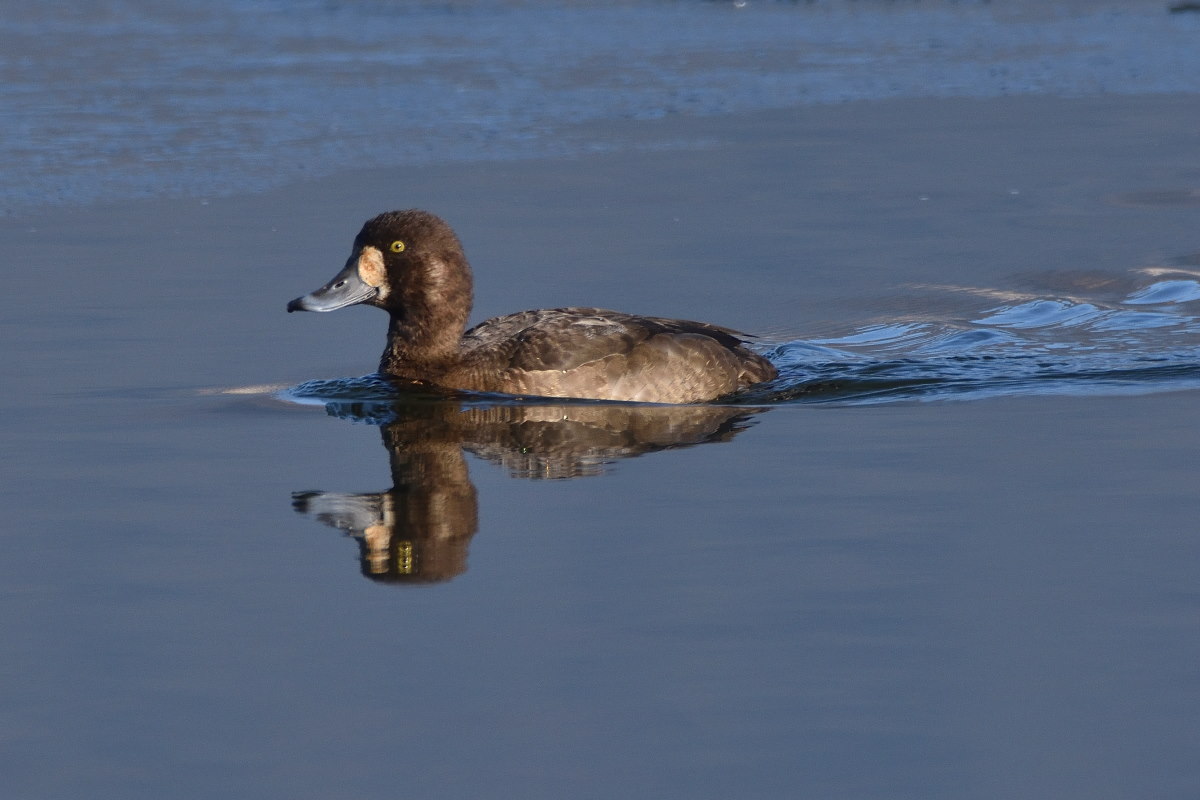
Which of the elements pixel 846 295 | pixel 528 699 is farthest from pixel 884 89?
pixel 528 699

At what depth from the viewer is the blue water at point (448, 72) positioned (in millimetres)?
14273

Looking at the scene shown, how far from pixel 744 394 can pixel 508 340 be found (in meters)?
1.25

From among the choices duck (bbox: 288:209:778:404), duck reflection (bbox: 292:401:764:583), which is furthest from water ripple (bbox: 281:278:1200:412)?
duck reflection (bbox: 292:401:764:583)

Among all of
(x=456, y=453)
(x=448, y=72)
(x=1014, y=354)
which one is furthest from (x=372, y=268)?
(x=448, y=72)

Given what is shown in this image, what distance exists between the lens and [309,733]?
4.50 meters

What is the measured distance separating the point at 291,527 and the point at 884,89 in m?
11.9

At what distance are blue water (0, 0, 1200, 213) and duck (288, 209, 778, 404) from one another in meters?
4.44

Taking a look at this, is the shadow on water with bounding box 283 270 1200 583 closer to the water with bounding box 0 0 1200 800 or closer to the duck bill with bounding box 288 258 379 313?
the water with bounding box 0 0 1200 800

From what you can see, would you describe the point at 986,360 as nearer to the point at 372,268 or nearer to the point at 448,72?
the point at 372,268

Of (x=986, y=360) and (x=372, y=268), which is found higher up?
(x=372, y=268)

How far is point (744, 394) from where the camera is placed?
8.95m

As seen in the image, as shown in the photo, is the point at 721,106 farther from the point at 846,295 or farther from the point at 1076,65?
the point at 846,295

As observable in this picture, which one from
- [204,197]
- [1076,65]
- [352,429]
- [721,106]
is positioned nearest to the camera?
[352,429]

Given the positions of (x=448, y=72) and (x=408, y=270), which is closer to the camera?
(x=408, y=270)
